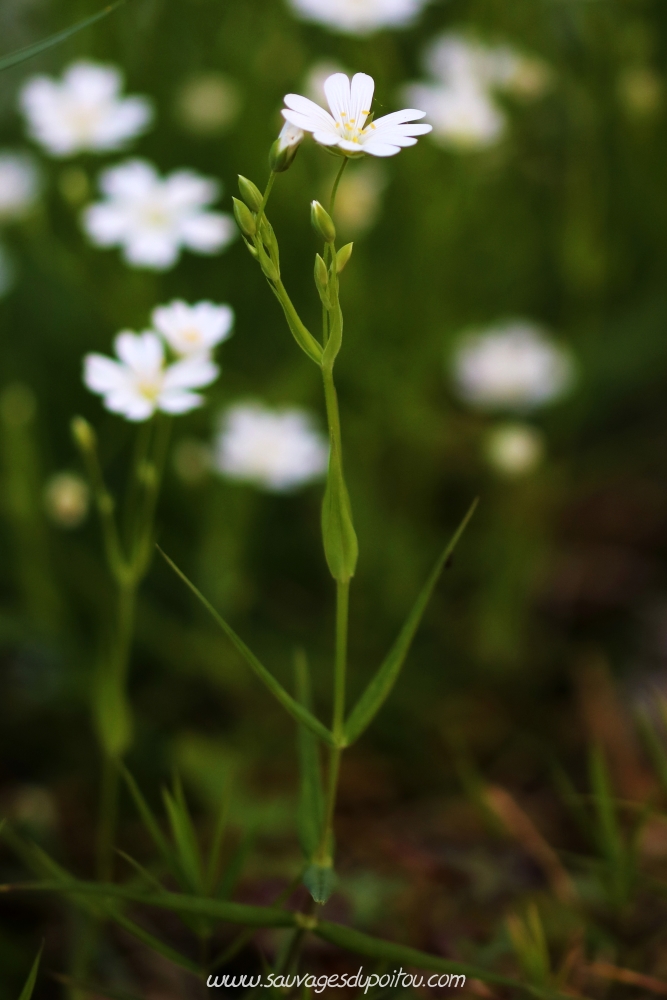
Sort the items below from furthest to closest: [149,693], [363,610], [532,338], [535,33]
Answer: [535,33] < [532,338] < [363,610] < [149,693]

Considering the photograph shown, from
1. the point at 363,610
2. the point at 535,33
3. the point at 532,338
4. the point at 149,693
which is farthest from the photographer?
the point at 535,33

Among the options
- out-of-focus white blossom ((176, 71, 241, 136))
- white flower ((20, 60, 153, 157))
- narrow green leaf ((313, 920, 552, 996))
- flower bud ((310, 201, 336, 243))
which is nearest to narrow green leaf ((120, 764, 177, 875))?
narrow green leaf ((313, 920, 552, 996))

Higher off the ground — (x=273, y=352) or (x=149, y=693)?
(x=273, y=352)

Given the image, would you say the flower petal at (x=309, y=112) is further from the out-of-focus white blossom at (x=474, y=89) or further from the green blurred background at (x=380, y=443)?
the out-of-focus white blossom at (x=474, y=89)

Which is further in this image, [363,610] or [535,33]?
[535,33]

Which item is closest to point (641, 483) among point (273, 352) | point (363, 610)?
point (363, 610)

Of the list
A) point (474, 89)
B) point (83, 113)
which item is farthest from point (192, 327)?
point (474, 89)

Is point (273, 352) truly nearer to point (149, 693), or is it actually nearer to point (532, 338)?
point (532, 338)
